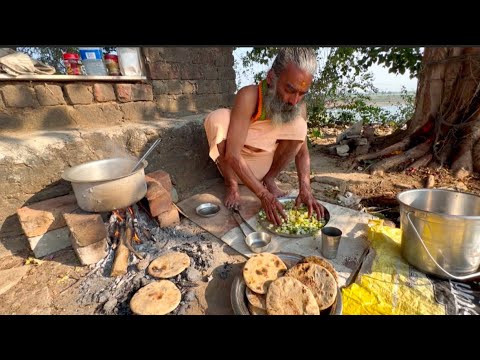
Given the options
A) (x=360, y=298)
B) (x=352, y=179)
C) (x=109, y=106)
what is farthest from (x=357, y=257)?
(x=109, y=106)

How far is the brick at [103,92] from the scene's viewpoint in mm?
2828

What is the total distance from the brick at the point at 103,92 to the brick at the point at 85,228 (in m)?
1.52

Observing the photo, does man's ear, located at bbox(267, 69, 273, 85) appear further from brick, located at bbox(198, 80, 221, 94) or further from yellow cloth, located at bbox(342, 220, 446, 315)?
brick, located at bbox(198, 80, 221, 94)

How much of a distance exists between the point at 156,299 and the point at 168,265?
0.33 meters

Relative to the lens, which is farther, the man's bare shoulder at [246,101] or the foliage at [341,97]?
the foliage at [341,97]

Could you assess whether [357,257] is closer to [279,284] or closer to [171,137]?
[279,284]

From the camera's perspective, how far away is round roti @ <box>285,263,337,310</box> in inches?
58.0

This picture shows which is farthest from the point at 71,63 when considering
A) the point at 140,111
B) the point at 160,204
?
the point at 160,204

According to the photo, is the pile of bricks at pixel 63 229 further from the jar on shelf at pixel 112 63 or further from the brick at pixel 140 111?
the jar on shelf at pixel 112 63

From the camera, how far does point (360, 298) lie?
5.24 feet

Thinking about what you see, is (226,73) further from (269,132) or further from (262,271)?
(262,271)

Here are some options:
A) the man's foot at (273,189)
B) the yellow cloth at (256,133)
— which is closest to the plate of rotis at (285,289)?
the man's foot at (273,189)

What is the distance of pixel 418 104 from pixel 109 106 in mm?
5054

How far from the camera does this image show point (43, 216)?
6.61 feet
